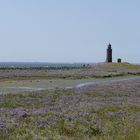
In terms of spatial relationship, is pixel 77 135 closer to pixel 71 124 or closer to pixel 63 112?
pixel 71 124

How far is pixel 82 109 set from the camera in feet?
78.8

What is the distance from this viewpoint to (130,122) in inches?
767

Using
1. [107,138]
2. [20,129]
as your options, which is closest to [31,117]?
[20,129]

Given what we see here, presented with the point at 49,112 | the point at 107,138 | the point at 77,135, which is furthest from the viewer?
the point at 49,112

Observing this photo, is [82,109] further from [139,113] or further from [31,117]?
[31,117]

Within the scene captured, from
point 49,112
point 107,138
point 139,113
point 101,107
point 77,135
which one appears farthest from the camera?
point 101,107

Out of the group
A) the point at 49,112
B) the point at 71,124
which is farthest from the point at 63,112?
the point at 71,124

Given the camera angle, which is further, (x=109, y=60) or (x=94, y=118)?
(x=109, y=60)

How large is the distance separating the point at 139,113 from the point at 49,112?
5053mm

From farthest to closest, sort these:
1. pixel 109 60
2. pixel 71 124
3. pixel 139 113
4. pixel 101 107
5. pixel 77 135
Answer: pixel 109 60 → pixel 101 107 → pixel 139 113 → pixel 71 124 → pixel 77 135

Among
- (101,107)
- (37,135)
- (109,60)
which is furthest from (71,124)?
(109,60)

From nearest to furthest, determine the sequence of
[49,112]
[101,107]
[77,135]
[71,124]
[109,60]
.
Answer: [77,135]
[71,124]
[49,112]
[101,107]
[109,60]

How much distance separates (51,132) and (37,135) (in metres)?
1.09

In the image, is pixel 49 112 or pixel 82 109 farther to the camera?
pixel 82 109
